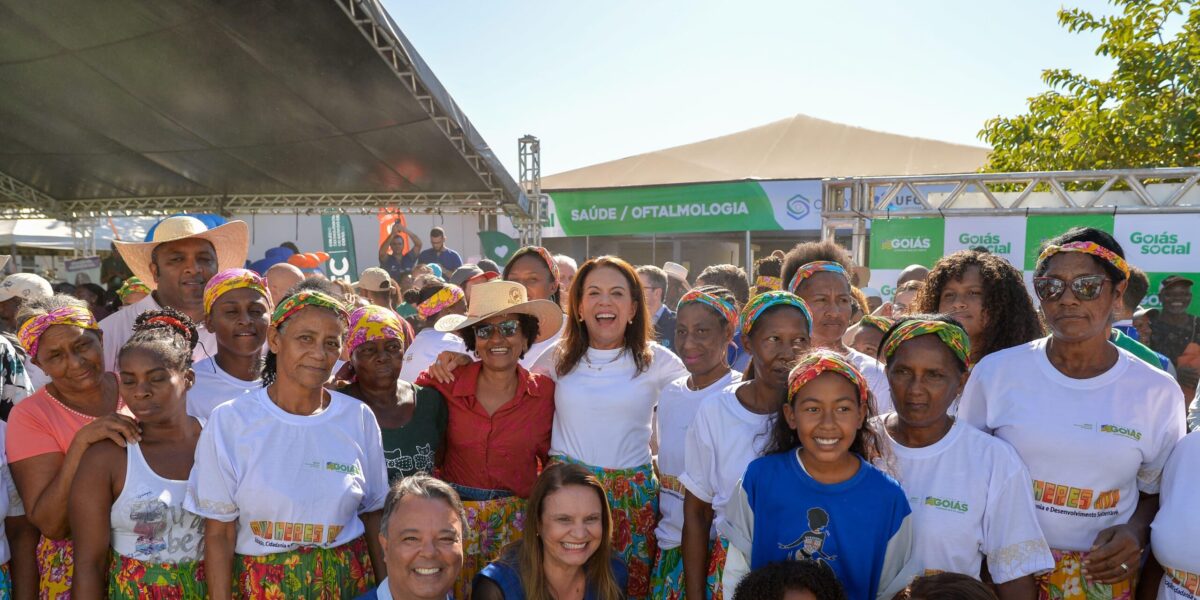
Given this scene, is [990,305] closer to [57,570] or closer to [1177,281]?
[57,570]

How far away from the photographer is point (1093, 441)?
2.28m

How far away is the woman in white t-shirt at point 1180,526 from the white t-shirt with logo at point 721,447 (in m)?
1.16

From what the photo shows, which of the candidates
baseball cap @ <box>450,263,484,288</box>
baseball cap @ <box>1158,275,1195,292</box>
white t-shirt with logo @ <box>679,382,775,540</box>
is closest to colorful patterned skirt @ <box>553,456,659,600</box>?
white t-shirt with logo @ <box>679,382,775,540</box>

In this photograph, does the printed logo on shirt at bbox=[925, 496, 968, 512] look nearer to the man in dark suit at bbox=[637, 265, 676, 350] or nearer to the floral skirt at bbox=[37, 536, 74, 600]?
the floral skirt at bbox=[37, 536, 74, 600]

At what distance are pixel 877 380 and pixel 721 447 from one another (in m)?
0.86

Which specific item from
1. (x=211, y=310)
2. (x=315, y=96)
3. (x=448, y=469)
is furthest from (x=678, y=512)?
(x=315, y=96)

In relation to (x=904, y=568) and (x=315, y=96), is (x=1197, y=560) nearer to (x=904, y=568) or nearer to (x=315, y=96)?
(x=904, y=568)

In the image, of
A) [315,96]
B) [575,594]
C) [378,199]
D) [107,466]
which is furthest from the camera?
[378,199]

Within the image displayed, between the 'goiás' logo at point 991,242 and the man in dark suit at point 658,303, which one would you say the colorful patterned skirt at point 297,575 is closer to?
the man in dark suit at point 658,303

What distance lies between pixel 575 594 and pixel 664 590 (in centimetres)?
47

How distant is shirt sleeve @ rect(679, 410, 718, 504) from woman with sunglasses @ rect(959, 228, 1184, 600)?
919 millimetres

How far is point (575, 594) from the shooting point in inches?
96.8

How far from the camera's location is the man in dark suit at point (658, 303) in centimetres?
548

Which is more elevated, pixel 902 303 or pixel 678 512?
pixel 902 303
